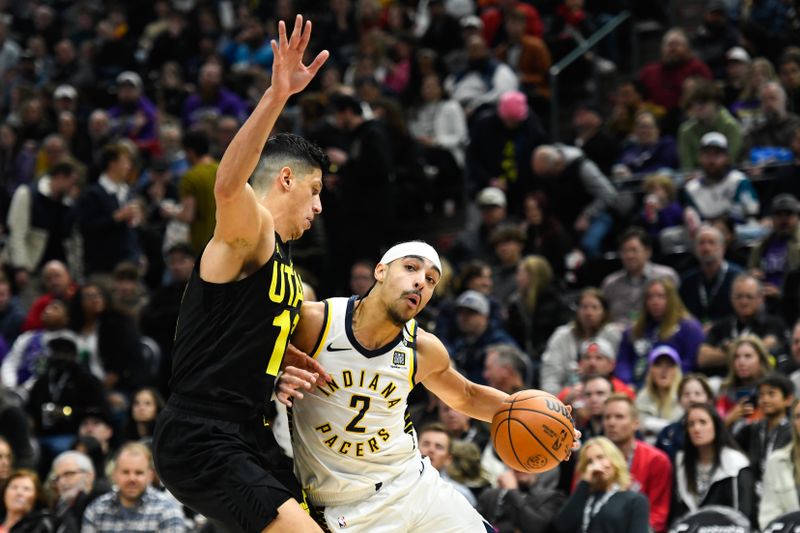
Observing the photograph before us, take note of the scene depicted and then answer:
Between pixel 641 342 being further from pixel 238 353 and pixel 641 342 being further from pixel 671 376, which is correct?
pixel 238 353

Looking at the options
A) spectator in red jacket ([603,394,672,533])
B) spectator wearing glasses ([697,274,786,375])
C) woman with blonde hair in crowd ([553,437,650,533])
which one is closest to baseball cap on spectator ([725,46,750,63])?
spectator wearing glasses ([697,274,786,375])

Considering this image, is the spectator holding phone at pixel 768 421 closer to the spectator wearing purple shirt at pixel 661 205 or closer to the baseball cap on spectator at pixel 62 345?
the spectator wearing purple shirt at pixel 661 205

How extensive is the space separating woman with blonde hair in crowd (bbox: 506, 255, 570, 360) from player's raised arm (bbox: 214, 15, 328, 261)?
7479 mm

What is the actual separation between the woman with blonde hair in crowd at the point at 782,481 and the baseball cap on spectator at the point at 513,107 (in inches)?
238

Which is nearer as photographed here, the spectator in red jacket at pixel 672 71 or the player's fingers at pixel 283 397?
the player's fingers at pixel 283 397

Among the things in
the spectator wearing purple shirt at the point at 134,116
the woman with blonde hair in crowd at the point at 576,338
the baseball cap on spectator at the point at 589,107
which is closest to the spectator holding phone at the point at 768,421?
the woman with blonde hair in crowd at the point at 576,338

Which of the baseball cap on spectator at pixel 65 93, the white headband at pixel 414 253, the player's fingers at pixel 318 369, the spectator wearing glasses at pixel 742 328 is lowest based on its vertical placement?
the spectator wearing glasses at pixel 742 328

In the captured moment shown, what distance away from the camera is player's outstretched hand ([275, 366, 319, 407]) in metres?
6.32

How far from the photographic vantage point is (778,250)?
12914 millimetres

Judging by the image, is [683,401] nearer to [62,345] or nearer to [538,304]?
[538,304]

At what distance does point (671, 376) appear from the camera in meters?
11.5

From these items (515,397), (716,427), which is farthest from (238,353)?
(716,427)

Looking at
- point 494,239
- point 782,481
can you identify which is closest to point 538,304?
point 494,239

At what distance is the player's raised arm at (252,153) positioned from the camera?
18.9 feet
